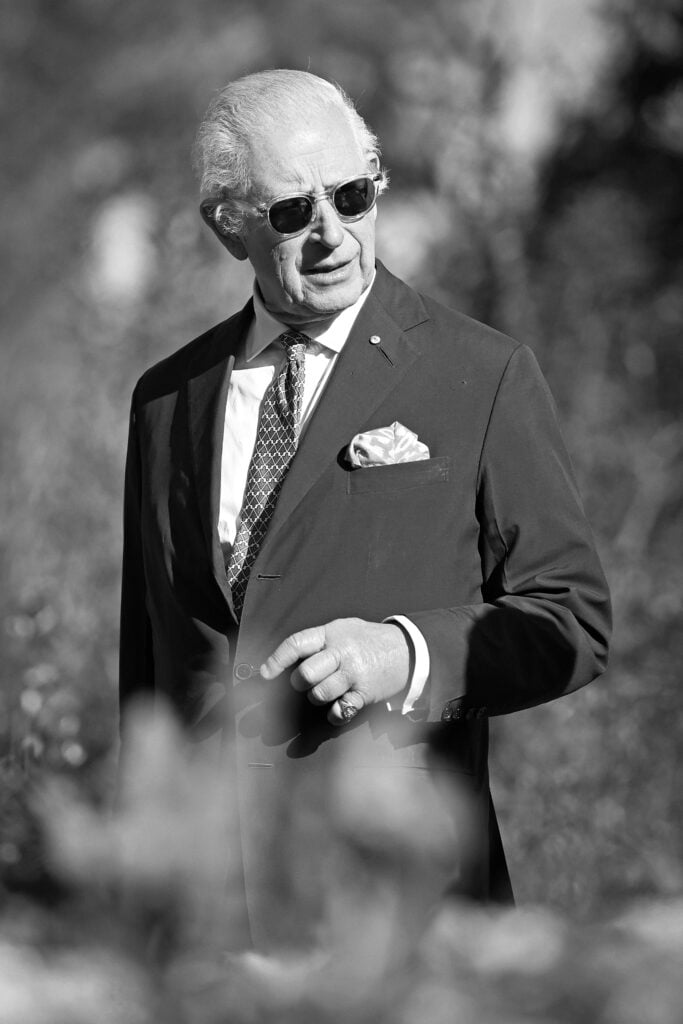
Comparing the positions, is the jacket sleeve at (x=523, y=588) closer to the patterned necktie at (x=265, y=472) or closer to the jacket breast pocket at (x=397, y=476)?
the jacket breast pocket at (x=397, y=476)

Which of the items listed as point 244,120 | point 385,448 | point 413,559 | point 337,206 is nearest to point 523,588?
point 413,559

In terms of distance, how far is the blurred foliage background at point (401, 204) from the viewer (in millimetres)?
6496

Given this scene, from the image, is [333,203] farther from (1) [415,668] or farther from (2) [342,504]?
(1) [415,668]

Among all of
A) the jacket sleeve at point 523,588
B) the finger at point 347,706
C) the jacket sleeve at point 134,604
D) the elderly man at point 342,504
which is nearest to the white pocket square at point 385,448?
the elderly man at point 342,504

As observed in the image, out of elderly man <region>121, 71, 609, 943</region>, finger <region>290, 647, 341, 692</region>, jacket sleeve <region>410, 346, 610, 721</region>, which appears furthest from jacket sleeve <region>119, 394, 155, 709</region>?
finger <region>290, 647, 341, 692</region>

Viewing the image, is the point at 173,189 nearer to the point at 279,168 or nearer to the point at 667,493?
the point at 667,493

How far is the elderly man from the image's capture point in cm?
209

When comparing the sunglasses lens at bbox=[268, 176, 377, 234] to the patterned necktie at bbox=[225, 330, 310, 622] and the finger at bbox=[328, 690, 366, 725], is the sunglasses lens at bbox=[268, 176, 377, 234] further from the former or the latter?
the finger at bbox=[328, 690, 366, 725]

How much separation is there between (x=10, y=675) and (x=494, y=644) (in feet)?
11.3

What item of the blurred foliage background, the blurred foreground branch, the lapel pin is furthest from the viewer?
the blurred foliage background

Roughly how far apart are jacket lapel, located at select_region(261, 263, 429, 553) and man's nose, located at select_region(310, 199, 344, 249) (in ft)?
0.46

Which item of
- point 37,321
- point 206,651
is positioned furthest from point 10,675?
point 206,651

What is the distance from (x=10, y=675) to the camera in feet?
17.0

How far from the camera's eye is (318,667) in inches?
73.8
